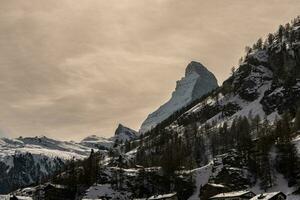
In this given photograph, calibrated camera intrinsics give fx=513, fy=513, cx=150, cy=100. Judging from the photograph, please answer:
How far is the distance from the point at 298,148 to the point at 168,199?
53598 mm

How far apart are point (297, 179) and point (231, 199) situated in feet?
101

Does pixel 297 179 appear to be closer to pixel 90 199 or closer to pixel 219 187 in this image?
pixel 219 187

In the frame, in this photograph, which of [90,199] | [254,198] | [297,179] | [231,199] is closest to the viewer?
[254,198]

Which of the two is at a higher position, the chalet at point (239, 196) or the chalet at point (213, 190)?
the chalet at point (213, 190)

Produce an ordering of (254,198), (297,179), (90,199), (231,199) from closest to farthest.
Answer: (254,198)
(231,199)
(297,179)
(90,199)

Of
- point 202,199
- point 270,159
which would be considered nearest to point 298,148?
point 270,159

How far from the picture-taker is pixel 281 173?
19075 centimetres

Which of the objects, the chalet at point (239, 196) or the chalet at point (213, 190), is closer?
the chalet at point (239, 196)

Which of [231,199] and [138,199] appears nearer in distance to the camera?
[231,199]

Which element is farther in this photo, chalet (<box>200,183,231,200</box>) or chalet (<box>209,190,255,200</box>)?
chalet (<box>200,183,231,200</box>)

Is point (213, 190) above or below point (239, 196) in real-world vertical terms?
above

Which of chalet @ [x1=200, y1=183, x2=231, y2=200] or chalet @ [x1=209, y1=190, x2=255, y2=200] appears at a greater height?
chalet @ [x1=200, y1=183, x2=231, y2=200]

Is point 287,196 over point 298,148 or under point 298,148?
under

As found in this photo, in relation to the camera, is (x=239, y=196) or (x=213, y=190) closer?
(x=239, y=196)
